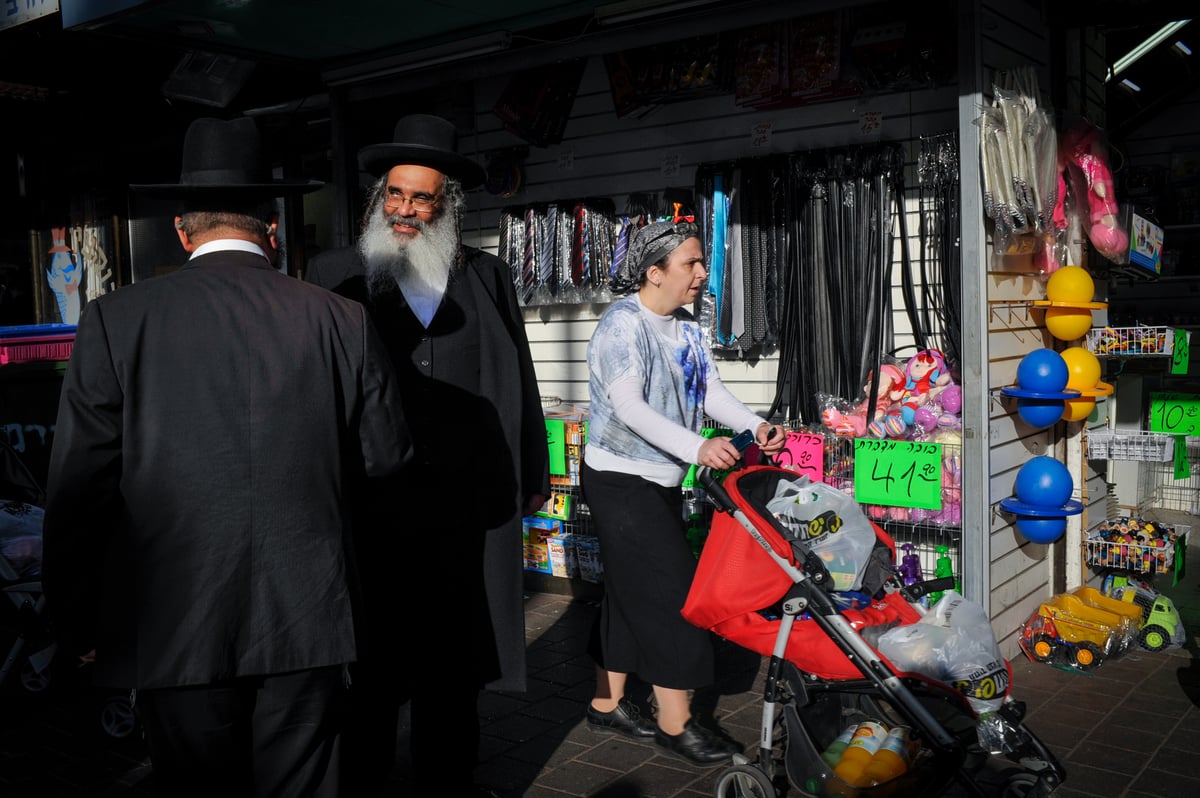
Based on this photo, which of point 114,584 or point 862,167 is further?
point 862,167

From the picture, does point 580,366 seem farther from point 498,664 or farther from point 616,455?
point 498,664

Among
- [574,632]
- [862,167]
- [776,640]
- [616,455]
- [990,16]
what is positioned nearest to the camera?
[776,640]

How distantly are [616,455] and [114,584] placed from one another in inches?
86.3

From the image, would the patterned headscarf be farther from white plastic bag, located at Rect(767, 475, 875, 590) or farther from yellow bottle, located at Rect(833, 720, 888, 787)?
yellow bottle, located at Rect(833, 720, 888, 787)

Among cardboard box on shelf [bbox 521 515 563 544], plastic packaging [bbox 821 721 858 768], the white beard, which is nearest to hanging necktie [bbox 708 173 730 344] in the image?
cardboard box on shelf [bbox 521 515 563 544]

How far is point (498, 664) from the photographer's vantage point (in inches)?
148

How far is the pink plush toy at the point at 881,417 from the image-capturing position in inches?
217

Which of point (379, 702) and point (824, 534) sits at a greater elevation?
point (824, 534)

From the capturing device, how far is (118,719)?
4.60m

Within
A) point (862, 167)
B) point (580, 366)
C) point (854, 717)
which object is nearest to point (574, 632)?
point (580, 366)

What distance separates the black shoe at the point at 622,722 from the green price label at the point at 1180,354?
3579 millimetres

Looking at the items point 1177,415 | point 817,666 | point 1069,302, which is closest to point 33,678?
point 817,666

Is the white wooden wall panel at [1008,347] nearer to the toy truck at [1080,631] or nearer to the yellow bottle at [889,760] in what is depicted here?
the toy truck at [1080,631]

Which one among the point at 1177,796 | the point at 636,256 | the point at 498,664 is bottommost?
the point at 1177,796
